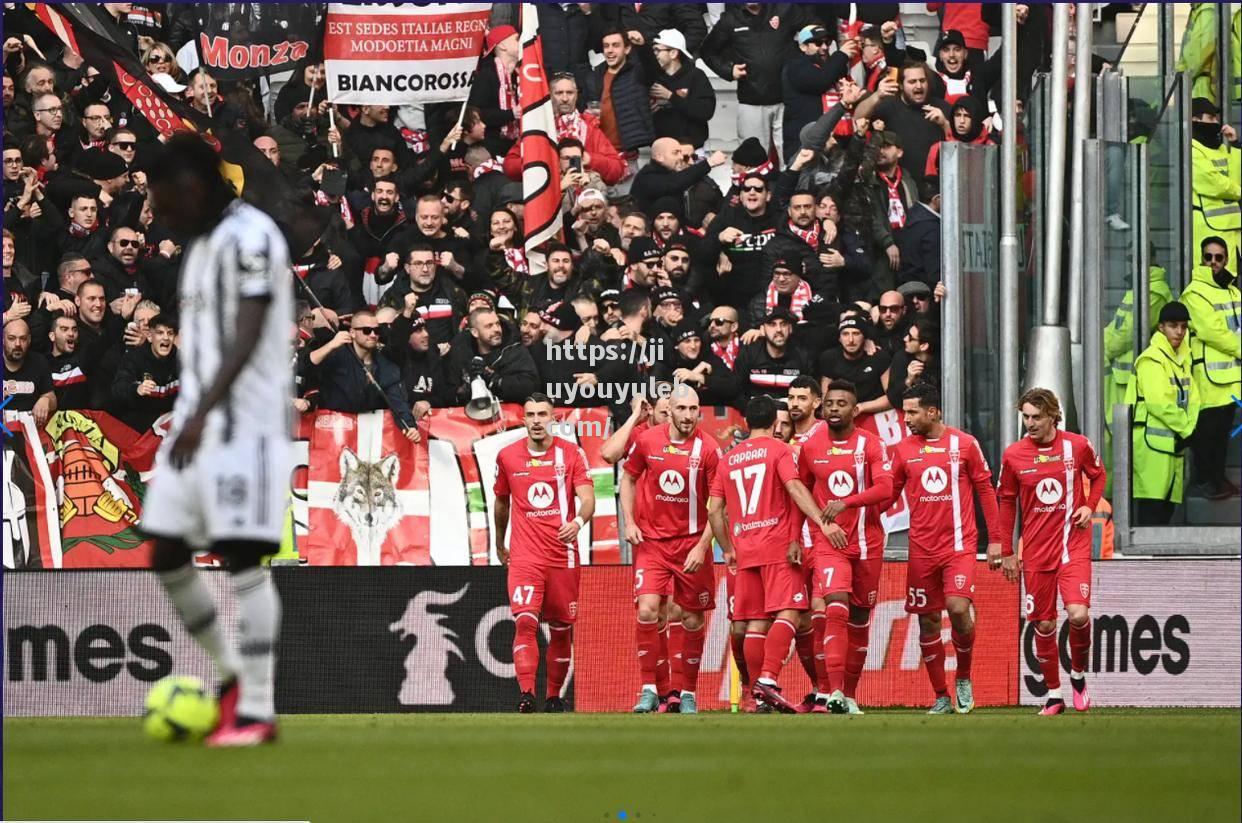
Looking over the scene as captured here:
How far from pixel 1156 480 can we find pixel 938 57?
4.11 metres

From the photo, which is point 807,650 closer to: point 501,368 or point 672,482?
point 672,482

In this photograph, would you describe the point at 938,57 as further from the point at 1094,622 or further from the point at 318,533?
the point at 318,533

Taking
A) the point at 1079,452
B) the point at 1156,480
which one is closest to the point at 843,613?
the point at 1079,452

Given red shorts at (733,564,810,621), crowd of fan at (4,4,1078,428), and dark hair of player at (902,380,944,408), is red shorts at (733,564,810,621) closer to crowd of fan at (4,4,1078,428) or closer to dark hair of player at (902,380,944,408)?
dark hair of player at (902,380,944,408)

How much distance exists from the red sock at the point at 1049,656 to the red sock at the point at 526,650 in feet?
10.6

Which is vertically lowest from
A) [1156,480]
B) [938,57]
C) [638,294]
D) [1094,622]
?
[1094,622]

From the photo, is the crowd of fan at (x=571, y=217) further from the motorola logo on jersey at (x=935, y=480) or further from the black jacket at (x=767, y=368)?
the motorola logo on jersey at (x=935, y=480)

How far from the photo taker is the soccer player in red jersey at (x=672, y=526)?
1269cm

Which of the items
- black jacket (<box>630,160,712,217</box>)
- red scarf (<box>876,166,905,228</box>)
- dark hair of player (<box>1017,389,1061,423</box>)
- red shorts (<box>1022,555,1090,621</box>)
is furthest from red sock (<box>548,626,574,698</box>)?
red scarf (<box>876,166,905,228</box>)

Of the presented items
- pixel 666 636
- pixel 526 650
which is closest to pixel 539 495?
pixel 526 650

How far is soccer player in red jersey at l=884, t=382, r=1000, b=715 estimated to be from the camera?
1235cm

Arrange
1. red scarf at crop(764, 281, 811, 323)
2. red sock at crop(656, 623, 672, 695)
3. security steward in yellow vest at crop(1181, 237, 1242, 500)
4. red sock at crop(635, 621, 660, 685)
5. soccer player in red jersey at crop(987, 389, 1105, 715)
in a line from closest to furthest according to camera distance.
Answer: soccer player in red jersey at crop(987, 389, 1105, 715) < red sock at crop(635, 621, 660, 685) < red sock at crop(656, 623, 672, 695) < security steward in yellow vest at crop(1181, 237, 1242, 500) < red scarf at crop(764, 281, 811, 323)

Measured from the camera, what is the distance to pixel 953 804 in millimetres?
7328

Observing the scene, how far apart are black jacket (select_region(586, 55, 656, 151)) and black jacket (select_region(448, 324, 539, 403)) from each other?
2078 millimetres
